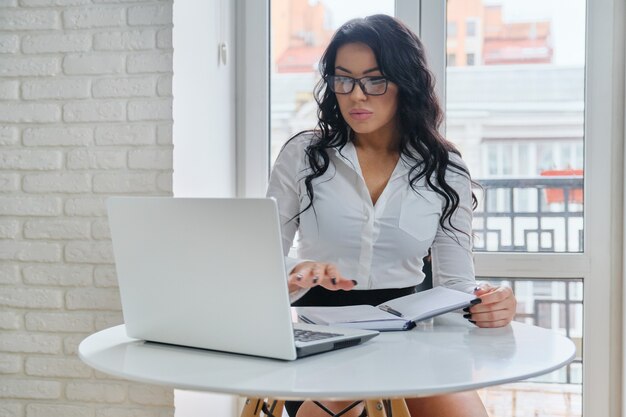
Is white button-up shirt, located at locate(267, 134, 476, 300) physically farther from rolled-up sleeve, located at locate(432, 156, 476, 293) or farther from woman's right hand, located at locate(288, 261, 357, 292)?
woman's right hand, located at locate(288, 261, 357, 292)

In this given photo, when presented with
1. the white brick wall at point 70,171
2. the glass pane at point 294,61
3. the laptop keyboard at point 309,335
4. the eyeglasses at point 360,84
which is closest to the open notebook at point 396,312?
the laptop keyboard at point 309,335

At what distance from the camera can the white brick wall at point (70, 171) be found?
82.7 inches

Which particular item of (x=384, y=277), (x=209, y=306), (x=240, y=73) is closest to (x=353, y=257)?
(x=384, y=277)

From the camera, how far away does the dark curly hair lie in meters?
1.81

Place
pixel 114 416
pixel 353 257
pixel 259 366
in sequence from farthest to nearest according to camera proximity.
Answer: pixel 114 416
pixel 353 257
pixel 259 366

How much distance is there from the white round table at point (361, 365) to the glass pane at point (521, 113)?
123 centimetres

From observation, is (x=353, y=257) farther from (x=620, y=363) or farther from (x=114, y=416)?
(x=620, y=363)

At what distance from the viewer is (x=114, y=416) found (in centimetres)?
214

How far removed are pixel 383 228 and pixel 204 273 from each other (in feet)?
2.71

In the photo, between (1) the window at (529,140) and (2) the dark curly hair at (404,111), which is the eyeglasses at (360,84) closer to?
(2) the dark curly hair at (404,111)

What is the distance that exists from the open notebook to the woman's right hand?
0.08 meters

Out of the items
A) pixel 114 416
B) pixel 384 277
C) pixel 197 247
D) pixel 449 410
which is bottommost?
pixel 114 416

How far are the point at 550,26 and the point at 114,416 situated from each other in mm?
1816

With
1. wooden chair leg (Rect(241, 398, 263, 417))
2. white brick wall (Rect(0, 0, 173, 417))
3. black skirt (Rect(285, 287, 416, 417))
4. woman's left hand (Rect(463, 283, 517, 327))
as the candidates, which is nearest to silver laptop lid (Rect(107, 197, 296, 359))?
wooden chair leg (Rect(241, 398, 263, 417))
